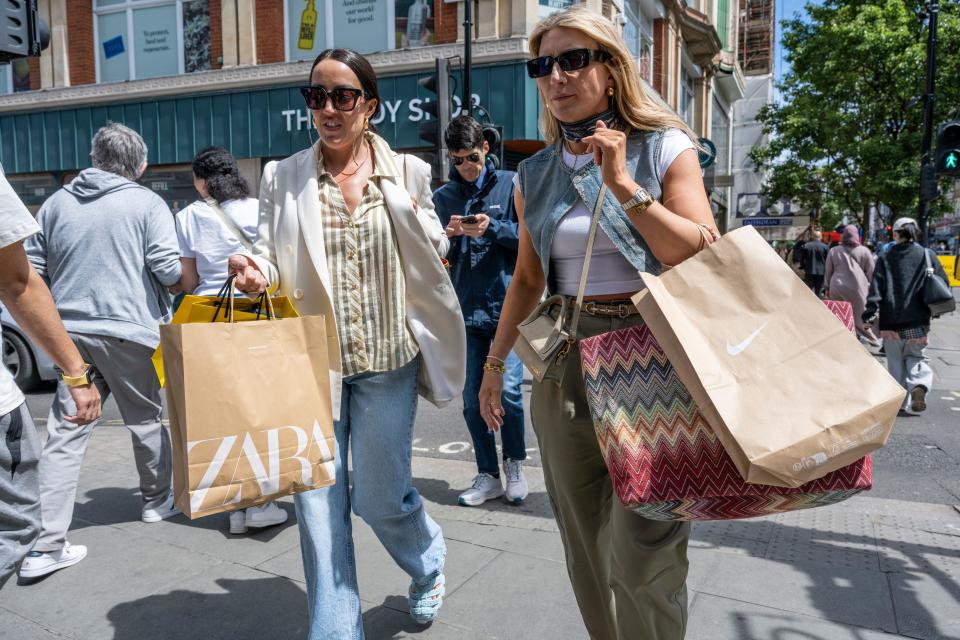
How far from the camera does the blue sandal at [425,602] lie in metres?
2.75

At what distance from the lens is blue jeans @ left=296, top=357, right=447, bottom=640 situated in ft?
7.89

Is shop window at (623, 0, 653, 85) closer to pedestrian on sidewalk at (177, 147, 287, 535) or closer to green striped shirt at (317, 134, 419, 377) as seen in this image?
pedestrian on sidewalk at (177, 147, 287, 535)

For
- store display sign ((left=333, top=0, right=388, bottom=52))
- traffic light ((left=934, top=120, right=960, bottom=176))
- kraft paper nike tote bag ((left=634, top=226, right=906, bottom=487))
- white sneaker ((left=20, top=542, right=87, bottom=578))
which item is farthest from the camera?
store display sign ((left=333, top=0, right=388, bottom=52))

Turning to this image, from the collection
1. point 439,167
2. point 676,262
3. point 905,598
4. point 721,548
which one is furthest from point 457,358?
point 439,167

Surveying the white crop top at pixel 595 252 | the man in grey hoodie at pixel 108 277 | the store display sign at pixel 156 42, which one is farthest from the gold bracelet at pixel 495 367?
the store display sign at pixel 156 42

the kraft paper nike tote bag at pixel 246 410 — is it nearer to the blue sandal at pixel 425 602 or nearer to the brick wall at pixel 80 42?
the blue sandal at pixel 425 602

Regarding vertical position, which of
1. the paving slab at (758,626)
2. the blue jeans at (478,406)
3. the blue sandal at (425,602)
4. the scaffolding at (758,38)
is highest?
the scaffolding at (758,38)

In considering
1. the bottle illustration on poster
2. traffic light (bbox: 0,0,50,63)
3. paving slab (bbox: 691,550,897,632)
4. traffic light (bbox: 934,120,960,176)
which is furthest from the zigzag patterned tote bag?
the bottle illustration on poster

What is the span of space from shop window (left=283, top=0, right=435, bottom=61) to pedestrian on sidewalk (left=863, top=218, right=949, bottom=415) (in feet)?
33.5

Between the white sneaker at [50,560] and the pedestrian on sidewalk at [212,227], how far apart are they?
55.2 inches

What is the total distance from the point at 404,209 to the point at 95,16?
711 inches

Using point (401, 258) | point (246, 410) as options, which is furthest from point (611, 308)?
point (246, 410)

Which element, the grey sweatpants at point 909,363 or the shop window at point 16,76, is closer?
the grey sweatpants at point 909,363

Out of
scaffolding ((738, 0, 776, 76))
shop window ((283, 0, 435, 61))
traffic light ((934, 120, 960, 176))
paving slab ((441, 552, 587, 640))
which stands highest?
scaffolding ((738, 0, 776, 76))
